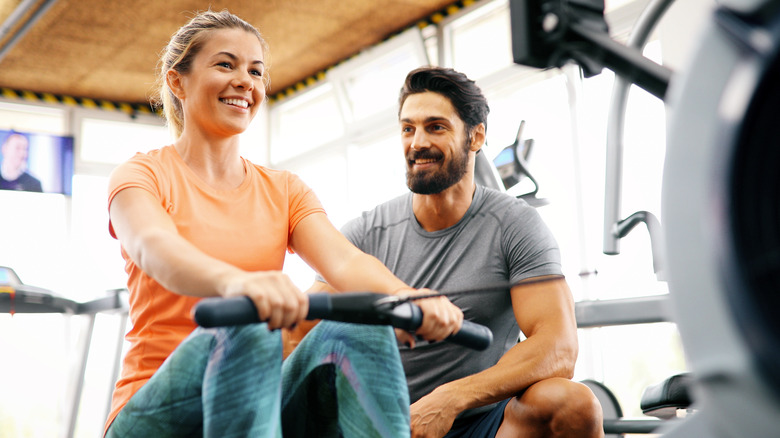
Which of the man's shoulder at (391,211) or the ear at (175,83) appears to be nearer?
the ear at (175,83)

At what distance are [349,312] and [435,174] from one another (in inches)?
37.1

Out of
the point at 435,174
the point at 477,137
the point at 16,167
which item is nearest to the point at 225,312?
the point at 435,174

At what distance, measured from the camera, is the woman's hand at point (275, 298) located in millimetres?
877

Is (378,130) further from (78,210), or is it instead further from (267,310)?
(267,310)

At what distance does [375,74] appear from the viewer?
19.7 ft

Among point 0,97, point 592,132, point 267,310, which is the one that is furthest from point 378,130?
point 267,310

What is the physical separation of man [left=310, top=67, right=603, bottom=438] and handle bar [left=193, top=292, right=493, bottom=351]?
0.15 meters

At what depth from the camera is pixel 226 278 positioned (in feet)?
3.26

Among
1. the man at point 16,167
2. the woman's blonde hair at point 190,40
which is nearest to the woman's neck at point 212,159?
the woman's blonde hair at point 190,40

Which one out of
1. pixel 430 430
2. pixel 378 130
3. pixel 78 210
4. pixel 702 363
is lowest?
pixel 430 430

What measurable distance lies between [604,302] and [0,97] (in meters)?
5.92

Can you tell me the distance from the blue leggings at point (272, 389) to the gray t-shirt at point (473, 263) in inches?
21.9

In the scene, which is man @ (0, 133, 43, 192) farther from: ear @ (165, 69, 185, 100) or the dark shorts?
the dark shorts

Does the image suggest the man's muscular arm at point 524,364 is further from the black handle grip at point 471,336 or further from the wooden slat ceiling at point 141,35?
the wooden slat ceiling at point 141,35
